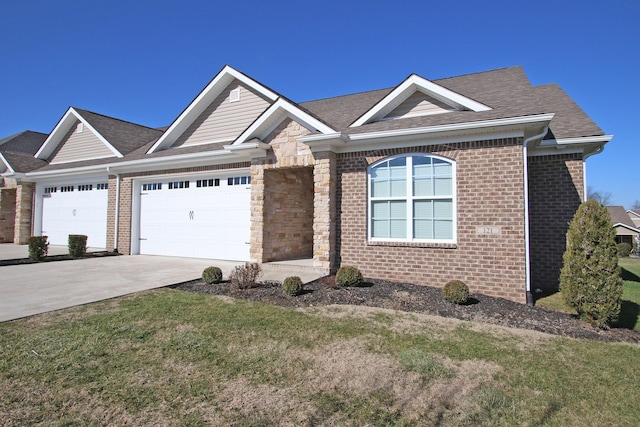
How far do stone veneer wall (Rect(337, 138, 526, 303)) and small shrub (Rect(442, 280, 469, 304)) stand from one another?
1.14 m

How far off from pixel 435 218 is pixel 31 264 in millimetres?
12636

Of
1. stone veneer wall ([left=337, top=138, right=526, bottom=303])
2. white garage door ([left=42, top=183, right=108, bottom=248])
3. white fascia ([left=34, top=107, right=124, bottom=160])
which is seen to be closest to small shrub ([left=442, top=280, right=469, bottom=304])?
stone veneer wall ([left=337, top=138, right=526, bottom=303])

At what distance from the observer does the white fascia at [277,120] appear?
9641 mm

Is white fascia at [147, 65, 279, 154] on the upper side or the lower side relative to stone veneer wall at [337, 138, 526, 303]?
upper

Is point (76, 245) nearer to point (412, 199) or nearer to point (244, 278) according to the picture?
point (244, 278)

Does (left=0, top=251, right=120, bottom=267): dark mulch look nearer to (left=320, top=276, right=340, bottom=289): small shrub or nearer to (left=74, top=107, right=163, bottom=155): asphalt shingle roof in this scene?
(left=74, top=107, right=163, bottom=155): asphalt shingle roof

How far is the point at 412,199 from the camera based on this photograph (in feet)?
28.3

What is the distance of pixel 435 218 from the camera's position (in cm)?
844

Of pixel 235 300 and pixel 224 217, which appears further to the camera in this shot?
pixel 224 217

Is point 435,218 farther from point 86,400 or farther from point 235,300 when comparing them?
point 86,400

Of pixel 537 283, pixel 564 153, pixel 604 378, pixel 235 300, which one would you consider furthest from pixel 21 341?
pixel 564 153

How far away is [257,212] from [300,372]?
7.14m

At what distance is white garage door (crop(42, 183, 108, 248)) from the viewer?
49.8ft

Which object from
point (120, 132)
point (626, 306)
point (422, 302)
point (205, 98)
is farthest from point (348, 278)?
point (120, 132)
